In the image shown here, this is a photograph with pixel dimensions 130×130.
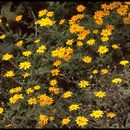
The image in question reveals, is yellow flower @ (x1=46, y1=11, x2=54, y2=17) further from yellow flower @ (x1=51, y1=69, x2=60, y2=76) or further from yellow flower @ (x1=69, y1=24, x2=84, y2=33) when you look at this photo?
yellow flower @ (x1=51, y1=69, x2=60, y2=76)

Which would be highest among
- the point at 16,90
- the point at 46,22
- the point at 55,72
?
the point at 46,22

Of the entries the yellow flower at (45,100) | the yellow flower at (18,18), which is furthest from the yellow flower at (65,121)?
the yellow flower at (18,18)

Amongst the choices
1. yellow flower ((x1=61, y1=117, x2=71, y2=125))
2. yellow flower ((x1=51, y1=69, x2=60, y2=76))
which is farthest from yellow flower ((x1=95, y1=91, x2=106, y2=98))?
yellow flower ((x1=51, y1=69, x2=60, y2=76))

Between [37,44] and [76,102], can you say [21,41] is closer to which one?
[37,44]

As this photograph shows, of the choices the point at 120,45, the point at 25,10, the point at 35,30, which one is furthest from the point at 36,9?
the point at 120,45

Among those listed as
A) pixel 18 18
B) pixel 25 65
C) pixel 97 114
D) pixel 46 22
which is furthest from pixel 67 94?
pixel 18 18

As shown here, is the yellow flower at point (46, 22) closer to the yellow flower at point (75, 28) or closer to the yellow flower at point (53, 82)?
the yellow flower at point (75, 28)

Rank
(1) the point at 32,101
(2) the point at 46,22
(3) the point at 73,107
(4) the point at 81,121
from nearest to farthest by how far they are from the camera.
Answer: (4) the point at 81,121, (3) the point at 73,107, (1) the point at 32,101, (2) the point at 46,22

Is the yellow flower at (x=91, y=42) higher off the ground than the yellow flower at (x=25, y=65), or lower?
higher

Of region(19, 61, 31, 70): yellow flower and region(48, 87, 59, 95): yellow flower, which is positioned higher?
region(19, 61, 31, 70): yellow flower

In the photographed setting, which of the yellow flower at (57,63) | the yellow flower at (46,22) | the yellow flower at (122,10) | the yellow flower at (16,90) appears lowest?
the yellow flower at (16,90)

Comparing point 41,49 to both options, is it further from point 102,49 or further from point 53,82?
point 102,49
